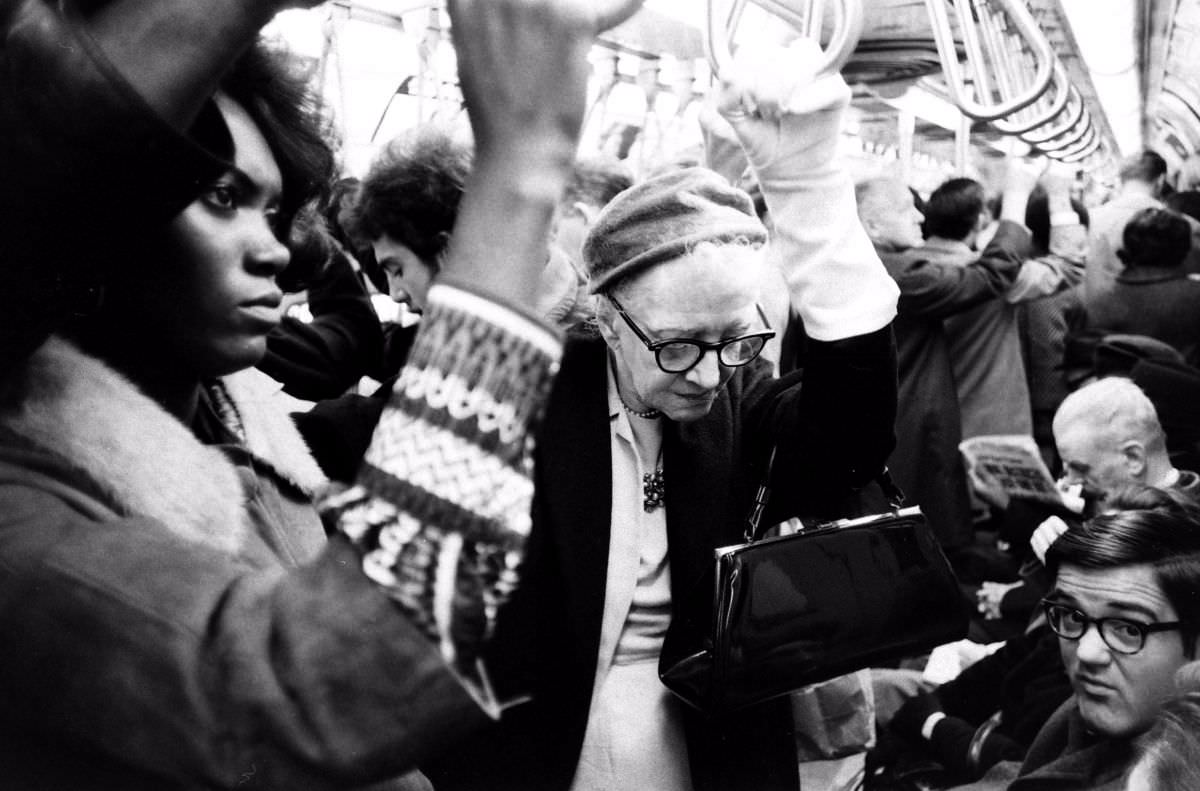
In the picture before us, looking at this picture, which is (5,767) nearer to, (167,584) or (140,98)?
(167,584)

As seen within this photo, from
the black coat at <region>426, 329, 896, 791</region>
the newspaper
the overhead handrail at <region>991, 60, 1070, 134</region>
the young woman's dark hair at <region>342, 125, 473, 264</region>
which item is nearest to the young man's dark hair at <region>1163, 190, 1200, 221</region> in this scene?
the newspaper

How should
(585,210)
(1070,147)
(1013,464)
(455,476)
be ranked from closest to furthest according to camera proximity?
(455,476)
(585,210)
(1013,464)
(1070,147)

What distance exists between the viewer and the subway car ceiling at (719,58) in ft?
5.83

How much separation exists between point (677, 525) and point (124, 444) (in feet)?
3.12

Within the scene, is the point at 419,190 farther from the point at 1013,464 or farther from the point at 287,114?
the point at 1013,464

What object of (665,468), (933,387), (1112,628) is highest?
(665,468)

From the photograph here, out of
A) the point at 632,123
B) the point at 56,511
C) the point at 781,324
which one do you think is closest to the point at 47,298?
the point at 56,511

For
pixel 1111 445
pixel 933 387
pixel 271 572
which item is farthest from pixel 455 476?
pixel 933 387

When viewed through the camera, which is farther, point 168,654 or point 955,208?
point 955,208

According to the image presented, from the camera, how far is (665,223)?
1.43 m

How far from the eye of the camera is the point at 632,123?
3.90m

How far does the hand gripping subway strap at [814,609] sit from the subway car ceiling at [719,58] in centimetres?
57

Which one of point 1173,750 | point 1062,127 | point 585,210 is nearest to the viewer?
point 1173,750

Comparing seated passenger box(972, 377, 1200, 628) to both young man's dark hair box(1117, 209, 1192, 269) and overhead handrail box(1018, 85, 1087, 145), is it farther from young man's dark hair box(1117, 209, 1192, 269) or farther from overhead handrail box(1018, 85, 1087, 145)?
young man's dark hair box(1117, 209, 1192, 269)
